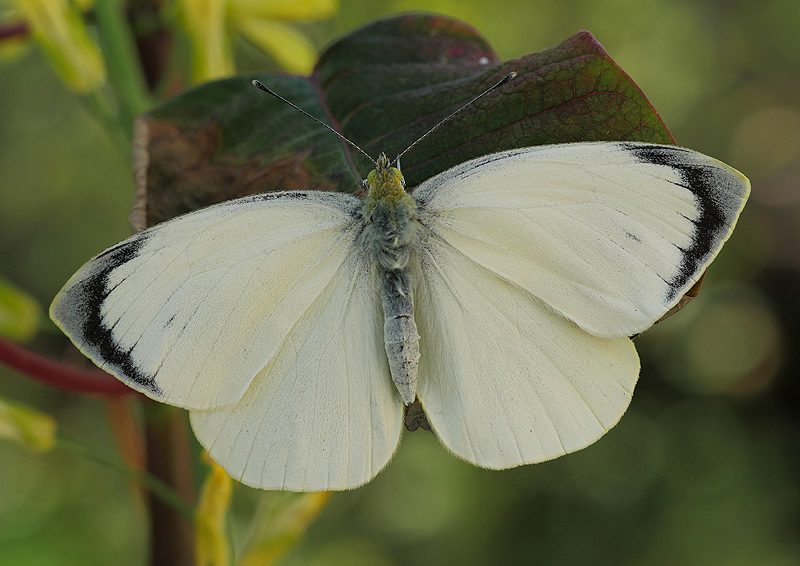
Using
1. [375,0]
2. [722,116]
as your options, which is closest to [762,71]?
[722,116]

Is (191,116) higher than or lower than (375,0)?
higher

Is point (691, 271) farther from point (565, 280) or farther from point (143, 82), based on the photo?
point (143, 82)

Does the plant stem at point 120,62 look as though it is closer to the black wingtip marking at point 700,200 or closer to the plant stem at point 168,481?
the plant stem at point 168,481

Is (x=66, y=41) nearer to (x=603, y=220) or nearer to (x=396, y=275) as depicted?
(x=396, y=275)

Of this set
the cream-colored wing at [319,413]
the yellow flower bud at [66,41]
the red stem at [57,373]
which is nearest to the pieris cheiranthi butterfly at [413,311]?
the cream-colored wing at [319,413]

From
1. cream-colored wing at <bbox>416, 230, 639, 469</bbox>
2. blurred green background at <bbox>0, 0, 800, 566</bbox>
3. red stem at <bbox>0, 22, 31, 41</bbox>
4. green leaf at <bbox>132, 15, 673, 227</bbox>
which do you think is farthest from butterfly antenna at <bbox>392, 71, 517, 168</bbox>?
blurred green background at <bbox>0, 0, 800, 566</bbox>

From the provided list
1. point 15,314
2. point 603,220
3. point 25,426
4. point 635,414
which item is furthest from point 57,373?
point 635,414

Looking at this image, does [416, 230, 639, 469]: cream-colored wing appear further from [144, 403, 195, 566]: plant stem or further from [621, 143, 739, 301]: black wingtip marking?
[144, 403, 195, 566]: plant stem
